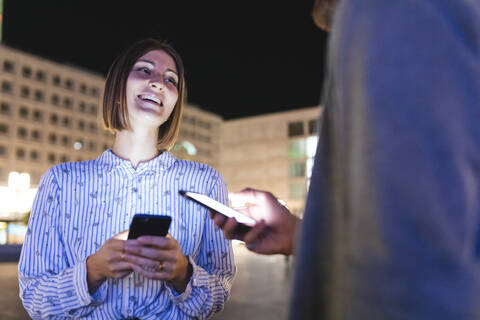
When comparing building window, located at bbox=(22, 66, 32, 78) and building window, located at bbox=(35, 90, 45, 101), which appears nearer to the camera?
building window, located at bbox=(22, 66, 32, 78)

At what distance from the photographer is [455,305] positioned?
0.74 metres

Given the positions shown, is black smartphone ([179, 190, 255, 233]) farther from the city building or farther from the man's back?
the city building

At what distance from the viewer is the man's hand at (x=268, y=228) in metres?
1.51

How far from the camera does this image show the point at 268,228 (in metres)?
1.54

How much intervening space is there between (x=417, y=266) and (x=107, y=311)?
5.39 ft

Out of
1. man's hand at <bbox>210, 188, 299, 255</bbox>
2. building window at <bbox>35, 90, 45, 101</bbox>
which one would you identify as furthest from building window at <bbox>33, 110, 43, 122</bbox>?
man's hand at <bbox>210, 188, 299, 255</bbox>

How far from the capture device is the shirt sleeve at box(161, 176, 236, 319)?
2.10 meters

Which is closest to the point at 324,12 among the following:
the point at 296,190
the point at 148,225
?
the point at 148,225

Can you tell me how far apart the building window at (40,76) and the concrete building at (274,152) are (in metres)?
30.5

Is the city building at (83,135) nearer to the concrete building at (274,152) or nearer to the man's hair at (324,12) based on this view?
the concrete building at (274,152)

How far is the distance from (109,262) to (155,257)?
194mm

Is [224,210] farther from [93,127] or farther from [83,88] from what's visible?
[93,127]

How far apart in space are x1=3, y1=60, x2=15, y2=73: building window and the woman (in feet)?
206

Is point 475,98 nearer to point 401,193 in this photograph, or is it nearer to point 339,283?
point 401,193
